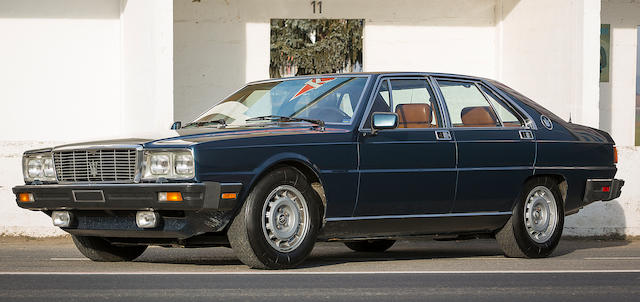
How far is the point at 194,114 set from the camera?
16.8m

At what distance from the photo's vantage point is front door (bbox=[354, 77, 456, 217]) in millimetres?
8570

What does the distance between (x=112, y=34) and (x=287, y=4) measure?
260 cm

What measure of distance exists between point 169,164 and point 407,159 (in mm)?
1983

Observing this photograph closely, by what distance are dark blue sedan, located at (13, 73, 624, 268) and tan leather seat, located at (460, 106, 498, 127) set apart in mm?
14

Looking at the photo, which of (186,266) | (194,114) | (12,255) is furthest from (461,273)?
(194,114)

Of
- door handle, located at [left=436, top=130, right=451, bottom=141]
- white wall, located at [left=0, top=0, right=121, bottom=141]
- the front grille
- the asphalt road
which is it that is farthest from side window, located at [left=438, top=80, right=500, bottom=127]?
white wall, located at [left=0, top=0, right=121, bottom=141]

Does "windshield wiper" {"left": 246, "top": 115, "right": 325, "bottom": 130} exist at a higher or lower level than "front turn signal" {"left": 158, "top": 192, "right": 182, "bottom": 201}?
higher

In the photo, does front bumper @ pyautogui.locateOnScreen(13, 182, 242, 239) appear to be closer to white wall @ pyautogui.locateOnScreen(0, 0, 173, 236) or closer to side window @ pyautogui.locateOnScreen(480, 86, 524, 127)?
side window @ pyautogui.locateOnScreen(480, 86, 524, 127)

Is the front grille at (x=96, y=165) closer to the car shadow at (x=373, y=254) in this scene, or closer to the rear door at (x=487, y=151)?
the car shadow at (x=373, y=254)

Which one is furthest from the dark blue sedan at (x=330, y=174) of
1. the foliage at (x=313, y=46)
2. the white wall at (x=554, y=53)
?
the foliage at (x=313, y=46)

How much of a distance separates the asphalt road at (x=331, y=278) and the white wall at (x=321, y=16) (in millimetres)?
6764

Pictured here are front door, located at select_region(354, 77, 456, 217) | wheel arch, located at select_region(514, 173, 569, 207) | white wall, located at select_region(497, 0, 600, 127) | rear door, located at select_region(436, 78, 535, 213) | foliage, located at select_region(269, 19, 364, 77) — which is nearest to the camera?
front door, located at select_region(354, 77, 456, 217)

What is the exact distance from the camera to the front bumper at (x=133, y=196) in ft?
24.7

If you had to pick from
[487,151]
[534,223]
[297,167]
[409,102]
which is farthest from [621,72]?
[297,167]
